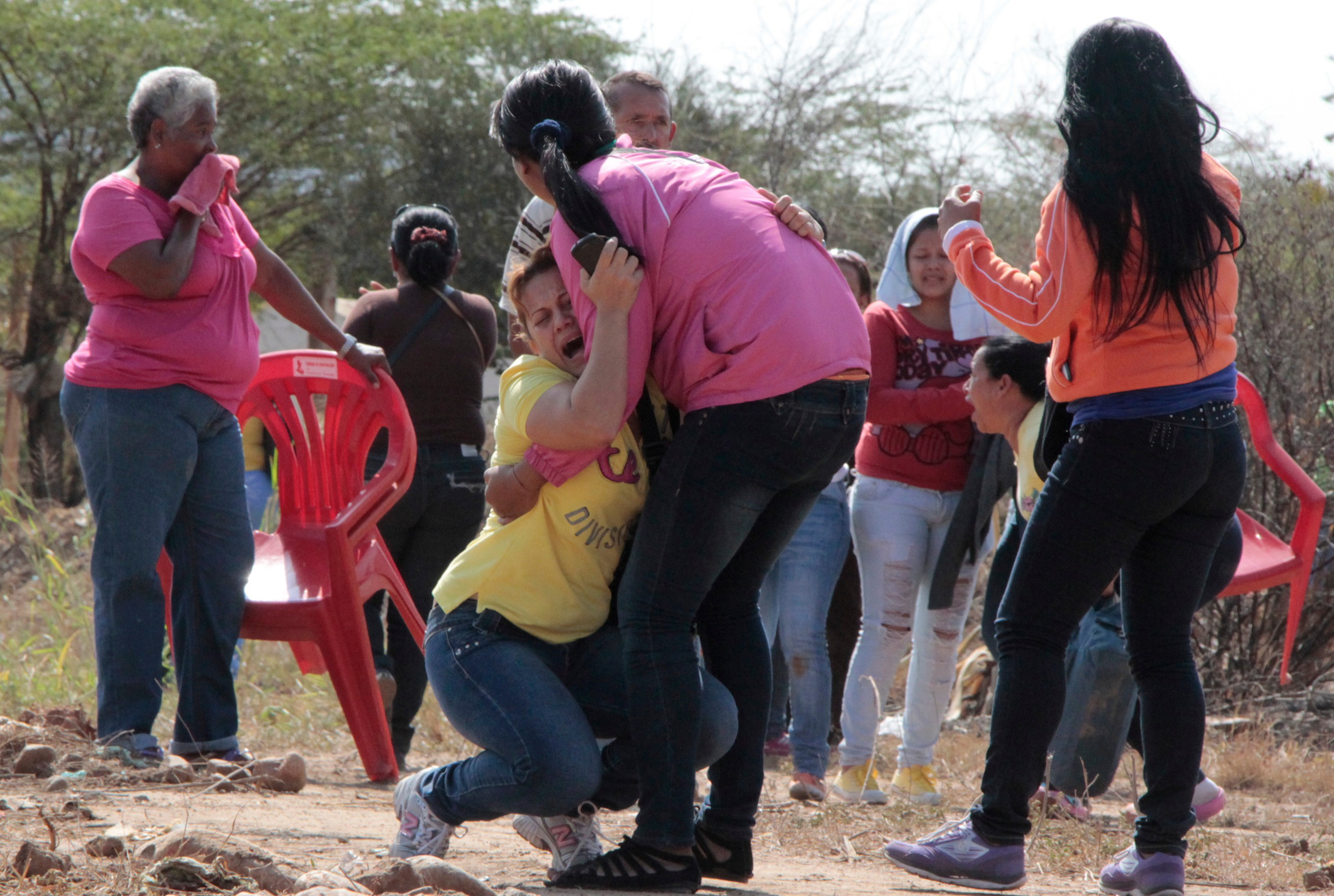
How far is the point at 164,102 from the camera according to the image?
13.0 ft

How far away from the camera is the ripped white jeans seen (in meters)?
4.48

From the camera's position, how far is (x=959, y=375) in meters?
4.54

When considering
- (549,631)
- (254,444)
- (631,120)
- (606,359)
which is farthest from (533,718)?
(254,444)

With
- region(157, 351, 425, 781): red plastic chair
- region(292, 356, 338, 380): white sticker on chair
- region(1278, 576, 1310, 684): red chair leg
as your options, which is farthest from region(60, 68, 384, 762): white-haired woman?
region(1278, 576, 1310, 684): red chair leg

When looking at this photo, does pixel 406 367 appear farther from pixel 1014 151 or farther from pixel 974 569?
pixel 1014 151

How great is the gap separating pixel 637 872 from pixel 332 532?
1.92m

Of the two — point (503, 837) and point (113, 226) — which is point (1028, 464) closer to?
point (503, 837)

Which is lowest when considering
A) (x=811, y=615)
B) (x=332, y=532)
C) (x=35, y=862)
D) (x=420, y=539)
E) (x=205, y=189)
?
(x=35, y=862)

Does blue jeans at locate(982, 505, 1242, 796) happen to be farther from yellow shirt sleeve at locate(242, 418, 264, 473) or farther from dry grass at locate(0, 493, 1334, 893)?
yellow shirt sleeve at locate(242, 418, 264, 473)

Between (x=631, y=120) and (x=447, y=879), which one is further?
(x=631, y=120)

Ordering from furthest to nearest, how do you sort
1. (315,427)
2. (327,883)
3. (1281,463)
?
(315,427) < (1281,463) < (327,883)

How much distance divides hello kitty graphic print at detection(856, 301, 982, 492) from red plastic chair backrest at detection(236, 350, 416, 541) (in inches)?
59.5

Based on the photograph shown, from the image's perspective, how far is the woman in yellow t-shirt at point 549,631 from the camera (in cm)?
259

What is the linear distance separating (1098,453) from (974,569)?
173 centimetres
